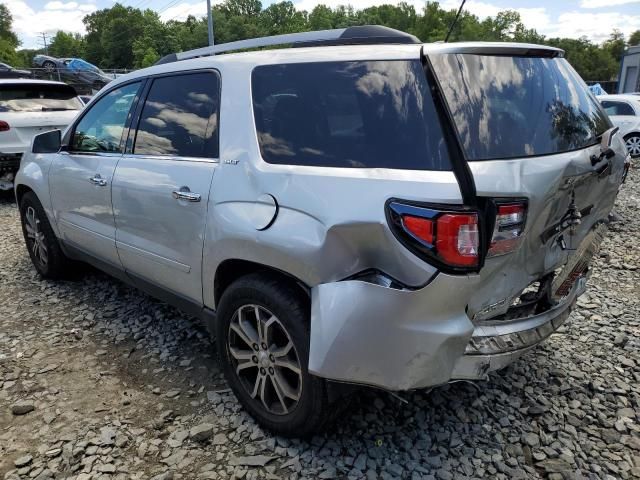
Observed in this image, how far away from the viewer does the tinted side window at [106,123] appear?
3389mm

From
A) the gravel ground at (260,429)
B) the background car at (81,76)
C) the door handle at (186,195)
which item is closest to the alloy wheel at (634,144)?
the gravel ground at (260,429)

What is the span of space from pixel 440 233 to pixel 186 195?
55.9 inches

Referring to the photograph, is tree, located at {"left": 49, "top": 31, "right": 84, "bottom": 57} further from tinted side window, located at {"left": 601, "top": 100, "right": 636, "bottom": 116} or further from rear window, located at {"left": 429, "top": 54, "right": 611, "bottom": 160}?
rear window, located at {"left": 429, "top": 54, "right": 611, "bottom": 160}

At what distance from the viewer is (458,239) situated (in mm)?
1814

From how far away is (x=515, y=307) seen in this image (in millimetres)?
2193

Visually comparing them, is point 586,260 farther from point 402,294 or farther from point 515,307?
point 402,294

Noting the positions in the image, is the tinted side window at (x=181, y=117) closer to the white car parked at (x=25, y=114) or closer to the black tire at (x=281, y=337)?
the black tire at (x=281, y=337)

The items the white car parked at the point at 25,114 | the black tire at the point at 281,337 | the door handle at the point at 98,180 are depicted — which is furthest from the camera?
the white car parked at the point at 25,114

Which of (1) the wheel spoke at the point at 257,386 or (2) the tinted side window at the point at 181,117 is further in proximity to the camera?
(2) the tinted side window at the point at 181,117

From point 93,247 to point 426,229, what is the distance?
9.27 ft

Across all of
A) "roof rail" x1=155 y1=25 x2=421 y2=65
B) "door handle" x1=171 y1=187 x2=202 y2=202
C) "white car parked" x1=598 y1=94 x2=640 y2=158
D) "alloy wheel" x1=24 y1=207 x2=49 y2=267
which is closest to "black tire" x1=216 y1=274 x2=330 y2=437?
"door handle" x1=171 y1=187 x2=202 y2=202

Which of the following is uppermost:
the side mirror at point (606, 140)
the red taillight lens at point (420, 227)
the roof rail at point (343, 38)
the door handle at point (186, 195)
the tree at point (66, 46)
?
the tree at point (66, 46)

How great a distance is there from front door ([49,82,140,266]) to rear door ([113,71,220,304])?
0.62 feet

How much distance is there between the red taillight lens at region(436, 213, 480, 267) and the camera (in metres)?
1.80
